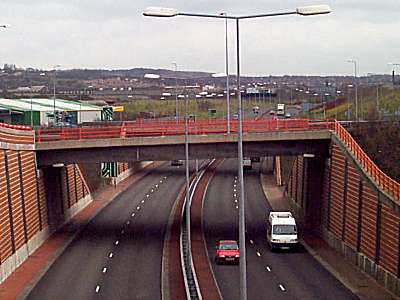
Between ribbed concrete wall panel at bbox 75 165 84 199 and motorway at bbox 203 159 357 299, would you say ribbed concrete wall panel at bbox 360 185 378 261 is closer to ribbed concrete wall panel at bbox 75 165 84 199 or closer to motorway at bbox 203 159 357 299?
motorway at bbox 203 159 357 299

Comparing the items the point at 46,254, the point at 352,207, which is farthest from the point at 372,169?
the point at 46,254

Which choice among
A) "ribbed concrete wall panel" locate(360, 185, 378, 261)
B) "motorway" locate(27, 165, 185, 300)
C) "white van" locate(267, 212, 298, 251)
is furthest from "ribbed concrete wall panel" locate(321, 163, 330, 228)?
"ribbed concrete wall panel" locate(360, 185, 378, 261)

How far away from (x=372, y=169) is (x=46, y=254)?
1988cm

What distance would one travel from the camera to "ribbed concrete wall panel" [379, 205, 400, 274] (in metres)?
37.0

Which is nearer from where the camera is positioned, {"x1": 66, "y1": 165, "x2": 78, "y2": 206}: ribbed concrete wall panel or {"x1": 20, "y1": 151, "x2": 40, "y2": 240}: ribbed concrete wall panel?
{"x1": 20, "y1": 151, "x2": 40, "y2": 240}: ribbed concrete wall panel

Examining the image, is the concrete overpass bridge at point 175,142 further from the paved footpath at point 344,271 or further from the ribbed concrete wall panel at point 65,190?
the ribbed concrete wall panel at point 65,190

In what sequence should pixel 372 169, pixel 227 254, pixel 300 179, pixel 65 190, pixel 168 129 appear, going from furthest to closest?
pixel 300 179
pixel 65 190
pixel 168 129
pixel 227 254
pixel 372 169

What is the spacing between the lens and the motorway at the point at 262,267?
121ft

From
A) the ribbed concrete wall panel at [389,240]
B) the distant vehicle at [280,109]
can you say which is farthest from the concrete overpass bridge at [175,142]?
the distant vehicle at [280,109]

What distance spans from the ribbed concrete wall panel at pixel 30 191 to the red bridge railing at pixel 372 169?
1989cm

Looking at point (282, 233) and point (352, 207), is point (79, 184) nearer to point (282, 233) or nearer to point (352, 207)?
point (282, 233)

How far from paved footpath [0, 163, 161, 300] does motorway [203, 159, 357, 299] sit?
919cm

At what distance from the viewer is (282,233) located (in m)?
51.2

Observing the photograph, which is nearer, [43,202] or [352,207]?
[352,207]
